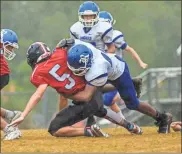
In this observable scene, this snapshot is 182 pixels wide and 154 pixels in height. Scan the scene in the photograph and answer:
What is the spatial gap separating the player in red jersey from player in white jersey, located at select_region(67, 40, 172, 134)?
15 cm

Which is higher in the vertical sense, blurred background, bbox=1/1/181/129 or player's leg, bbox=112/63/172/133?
player's leg, bbox=112/63/172/133

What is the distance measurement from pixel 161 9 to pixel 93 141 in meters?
28.4

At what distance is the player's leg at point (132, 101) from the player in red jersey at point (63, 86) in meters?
0.27

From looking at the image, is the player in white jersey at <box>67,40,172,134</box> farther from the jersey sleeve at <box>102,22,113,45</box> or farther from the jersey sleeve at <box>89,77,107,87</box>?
the jersey sleeve at <box>102,22,113,45</box>

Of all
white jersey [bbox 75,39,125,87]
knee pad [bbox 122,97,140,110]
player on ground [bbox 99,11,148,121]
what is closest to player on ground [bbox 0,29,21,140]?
white jersey [bbox 75,39,125,87]

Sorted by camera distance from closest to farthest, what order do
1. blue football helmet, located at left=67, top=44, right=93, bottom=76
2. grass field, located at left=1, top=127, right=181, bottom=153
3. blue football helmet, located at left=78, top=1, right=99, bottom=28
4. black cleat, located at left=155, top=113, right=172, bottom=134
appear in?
grass field, located at left=1, top=127, right=181, bottom=153 < blue football helmet, located at left=67, top=44, right=93, bottom=76 < black cleat, located at left=155, top=113, right=172, bottom=134 < blue football helmet, located at left=78, top=1, right=99, bottom=28

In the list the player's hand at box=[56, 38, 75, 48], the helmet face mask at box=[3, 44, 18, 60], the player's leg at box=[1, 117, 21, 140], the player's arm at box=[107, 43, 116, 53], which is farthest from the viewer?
the player's arm at box=[107, 43, 116, 53]

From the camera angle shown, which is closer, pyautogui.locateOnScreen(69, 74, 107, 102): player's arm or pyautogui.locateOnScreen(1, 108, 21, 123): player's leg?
pyautogui.locateOnScreen(69, 74, 107, 102): player's arm

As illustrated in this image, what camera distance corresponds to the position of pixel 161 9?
36281 millimetres

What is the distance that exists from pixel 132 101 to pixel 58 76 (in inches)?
36.6

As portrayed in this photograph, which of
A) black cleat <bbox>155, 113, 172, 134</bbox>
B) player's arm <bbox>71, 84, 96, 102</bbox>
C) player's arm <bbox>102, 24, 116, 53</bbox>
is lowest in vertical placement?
black cleat <bbox>155, 113, 172, 134</bbox>

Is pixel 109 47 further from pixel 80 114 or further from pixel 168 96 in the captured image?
pixel 168 96

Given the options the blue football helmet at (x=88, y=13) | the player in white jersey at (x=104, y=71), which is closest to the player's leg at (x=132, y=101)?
the player in white jersey at (x=104, y=71)

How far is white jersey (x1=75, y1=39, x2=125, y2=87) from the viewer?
28.1ft
